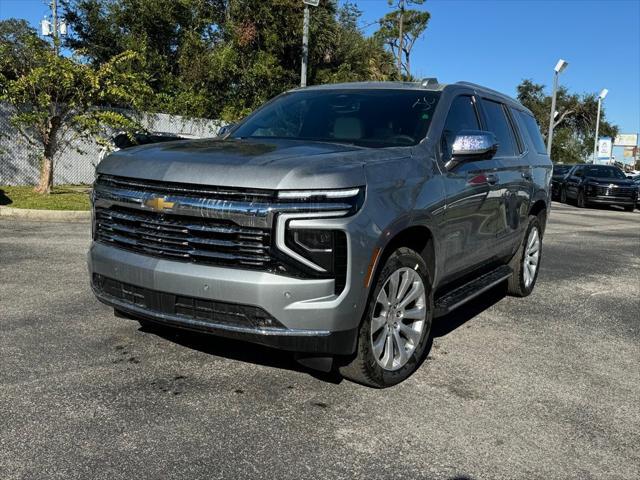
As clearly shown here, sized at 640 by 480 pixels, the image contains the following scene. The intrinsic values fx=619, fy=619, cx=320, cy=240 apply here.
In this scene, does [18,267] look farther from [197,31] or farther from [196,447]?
[197,31]

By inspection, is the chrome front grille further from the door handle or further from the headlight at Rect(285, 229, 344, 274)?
the door handle

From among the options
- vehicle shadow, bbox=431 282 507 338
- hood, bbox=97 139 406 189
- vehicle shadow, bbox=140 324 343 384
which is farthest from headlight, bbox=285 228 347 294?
vehicle shadow, bbox=431 282 507 338

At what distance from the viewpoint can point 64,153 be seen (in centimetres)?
1780

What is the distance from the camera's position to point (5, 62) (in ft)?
45.8

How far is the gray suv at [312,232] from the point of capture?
10.8ft

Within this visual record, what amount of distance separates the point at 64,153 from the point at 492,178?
51.0ft

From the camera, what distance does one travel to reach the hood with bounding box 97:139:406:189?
329cm

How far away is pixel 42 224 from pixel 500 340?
28.2ft

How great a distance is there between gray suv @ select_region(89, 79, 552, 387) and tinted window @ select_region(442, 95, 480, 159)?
0.03 m

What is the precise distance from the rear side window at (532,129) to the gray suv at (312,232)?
84.2 inches

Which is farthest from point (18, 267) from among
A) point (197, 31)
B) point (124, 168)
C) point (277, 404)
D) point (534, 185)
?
point (197, 31)

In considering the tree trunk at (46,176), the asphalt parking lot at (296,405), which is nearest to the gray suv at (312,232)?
the asphalt parking lot at (296,405)

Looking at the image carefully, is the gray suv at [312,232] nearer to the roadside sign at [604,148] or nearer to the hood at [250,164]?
the hood at [250,164]

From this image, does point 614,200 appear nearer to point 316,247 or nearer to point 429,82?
point 429,82
